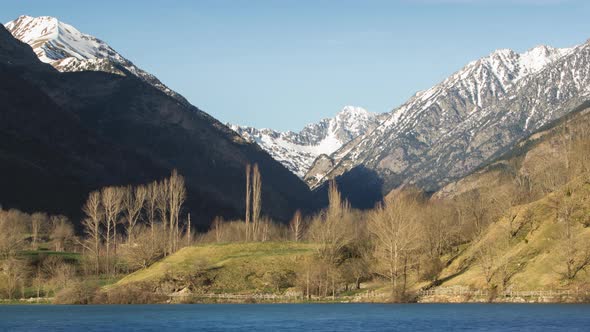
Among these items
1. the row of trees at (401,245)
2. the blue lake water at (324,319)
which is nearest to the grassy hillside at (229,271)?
the row of trees at (401,245)

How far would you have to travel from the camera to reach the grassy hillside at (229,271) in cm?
13762

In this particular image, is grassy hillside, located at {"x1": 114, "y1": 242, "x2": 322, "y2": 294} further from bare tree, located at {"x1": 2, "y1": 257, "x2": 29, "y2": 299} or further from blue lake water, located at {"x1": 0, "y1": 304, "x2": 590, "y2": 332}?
blue lake water, located at {"x1": 0, "y1": 304, "x2": 590, "y2": 332}

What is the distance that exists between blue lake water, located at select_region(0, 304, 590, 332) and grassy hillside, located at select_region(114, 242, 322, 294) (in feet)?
69.4

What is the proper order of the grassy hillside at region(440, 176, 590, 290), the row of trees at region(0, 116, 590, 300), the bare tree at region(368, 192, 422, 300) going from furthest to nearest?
the bare tree at region(368, 192, 422, 300)
the row of trees at region(0, 116, 590, 300)
the grassy hillside at region(440, 176, 590, 290)

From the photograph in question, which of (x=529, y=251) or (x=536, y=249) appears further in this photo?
(x=529, y=251)

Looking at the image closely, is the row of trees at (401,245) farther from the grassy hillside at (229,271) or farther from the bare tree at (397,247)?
the grassy hillside at (229,271)

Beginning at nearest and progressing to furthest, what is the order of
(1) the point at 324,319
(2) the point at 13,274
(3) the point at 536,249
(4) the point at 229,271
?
(1) the point at 324,319, (3) the point at 536,249, (4) the point at 229,271, (2) the point at 13,274

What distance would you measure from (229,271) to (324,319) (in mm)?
52163

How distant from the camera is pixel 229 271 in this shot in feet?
463

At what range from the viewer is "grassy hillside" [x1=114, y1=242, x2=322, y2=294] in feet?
452

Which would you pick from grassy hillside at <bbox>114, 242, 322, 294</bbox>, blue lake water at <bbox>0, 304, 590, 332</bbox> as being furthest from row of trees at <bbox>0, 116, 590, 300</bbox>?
blue lake water at <bbox>0, 304, 590, 332</bbox>

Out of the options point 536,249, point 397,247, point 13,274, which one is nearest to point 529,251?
point 536,249

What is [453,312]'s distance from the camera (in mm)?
96812

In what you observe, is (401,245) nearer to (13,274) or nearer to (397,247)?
(397,247)
